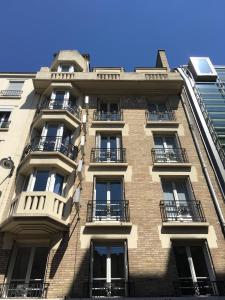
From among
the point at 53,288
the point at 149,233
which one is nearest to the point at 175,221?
the point at 149,233

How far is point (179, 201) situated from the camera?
33.9 feet

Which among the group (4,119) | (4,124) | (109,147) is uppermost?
(4,119)

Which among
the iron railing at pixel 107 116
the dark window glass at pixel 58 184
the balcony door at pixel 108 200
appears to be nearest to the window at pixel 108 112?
the iron railing at pixel 107 116

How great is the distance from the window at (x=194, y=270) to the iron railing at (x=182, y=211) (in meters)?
0.96

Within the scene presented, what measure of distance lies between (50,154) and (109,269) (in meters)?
4.98

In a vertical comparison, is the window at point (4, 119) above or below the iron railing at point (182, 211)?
above

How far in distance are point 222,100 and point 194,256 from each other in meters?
10.9

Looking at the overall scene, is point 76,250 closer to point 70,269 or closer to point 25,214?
point 70,269

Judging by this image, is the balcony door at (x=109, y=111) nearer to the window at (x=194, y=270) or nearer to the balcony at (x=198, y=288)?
the window at (x=194, y=270)

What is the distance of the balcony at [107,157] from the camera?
1130 centimetres

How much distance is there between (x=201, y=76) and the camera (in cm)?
1833

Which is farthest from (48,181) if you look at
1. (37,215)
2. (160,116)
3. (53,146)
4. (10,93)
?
(10,93)

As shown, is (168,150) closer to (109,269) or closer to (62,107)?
(62,107)

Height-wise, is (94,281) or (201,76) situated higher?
(201,76)
